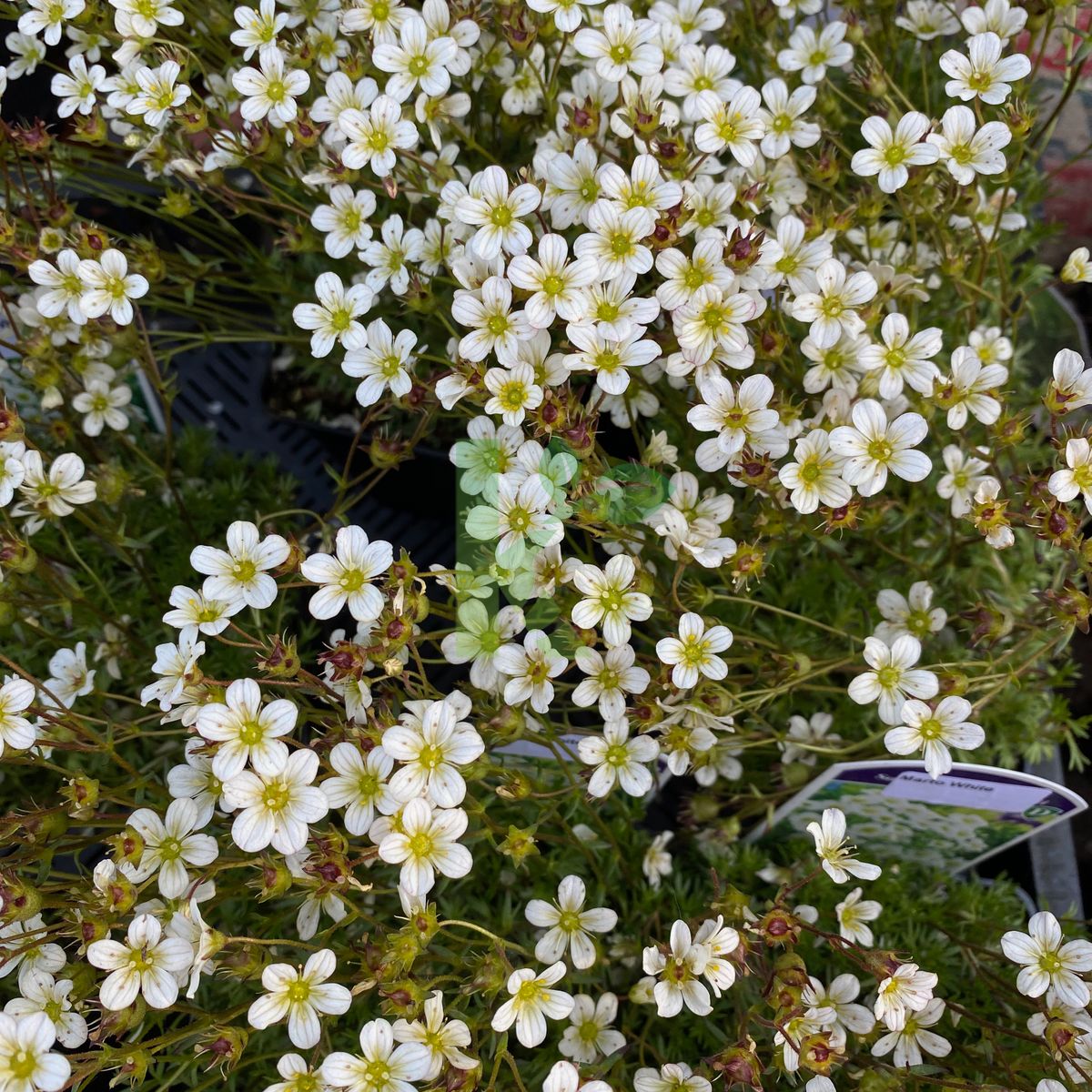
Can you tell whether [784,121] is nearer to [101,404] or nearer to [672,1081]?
→ [101,404]

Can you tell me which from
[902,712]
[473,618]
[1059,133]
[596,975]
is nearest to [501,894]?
[596,975]

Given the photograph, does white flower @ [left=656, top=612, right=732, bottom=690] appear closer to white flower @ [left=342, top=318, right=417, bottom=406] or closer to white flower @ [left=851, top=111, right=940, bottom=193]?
white flower @ [left=342, top=318, right=417, bottom=406]

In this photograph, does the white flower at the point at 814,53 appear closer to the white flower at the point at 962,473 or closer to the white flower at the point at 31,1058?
the white flower at the point at 962,473

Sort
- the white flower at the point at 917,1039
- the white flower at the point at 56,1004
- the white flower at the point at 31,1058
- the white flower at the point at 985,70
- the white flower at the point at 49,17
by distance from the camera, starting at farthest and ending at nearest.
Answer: the white flower at the point at 49,17 → the white flower at the point at 985,70 → the white flower at the point at 917,1039 → the white flower at the point at 56,1004 → the white flower at the point at 31,1058

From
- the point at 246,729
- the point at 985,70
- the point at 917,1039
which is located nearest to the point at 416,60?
the point at 985,70

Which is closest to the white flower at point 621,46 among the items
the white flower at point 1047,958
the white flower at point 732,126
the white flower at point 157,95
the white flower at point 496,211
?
the white flower at point 732,126

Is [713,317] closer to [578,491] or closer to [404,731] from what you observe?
[578,491]

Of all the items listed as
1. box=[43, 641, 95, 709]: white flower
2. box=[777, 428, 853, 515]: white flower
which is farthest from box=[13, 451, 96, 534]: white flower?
box=[777, 428, 853, 515]: white flower
